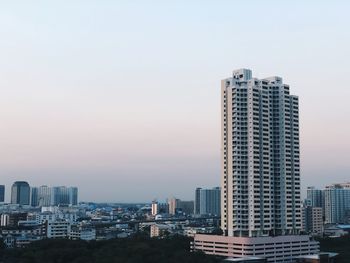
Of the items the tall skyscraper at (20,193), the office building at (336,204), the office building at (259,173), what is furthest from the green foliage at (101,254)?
the tall skyscraper at (20,193)

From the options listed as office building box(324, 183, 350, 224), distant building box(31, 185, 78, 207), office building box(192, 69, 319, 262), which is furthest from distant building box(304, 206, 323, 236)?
distant building box(31, 185, 78, 207)

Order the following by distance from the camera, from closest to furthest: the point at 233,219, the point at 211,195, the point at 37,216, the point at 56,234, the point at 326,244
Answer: the point at 233,219
the point at 326,244
the point at 56,234
the point at 37,216
the point at 211,195

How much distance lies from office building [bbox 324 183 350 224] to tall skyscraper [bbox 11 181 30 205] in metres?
75.9

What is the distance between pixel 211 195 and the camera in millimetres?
106062

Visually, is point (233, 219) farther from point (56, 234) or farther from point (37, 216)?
point (37, 216)

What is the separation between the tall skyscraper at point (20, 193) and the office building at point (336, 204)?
75925mm

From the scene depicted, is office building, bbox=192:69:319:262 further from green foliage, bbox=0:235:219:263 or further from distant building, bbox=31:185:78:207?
distant building, bbox=31:185:78:207

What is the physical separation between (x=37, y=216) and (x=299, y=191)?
43.9 m

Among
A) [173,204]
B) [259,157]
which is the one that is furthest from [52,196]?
[259,157]

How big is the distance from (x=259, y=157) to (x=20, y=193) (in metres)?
103

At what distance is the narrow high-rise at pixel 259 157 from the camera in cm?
3538

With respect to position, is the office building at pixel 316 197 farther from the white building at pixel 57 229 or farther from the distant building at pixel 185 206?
the white building at pixel 57 229

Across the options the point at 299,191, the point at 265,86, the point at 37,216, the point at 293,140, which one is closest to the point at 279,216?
the point at 299,191

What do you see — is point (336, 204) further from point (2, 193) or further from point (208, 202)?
point (2, 193)
